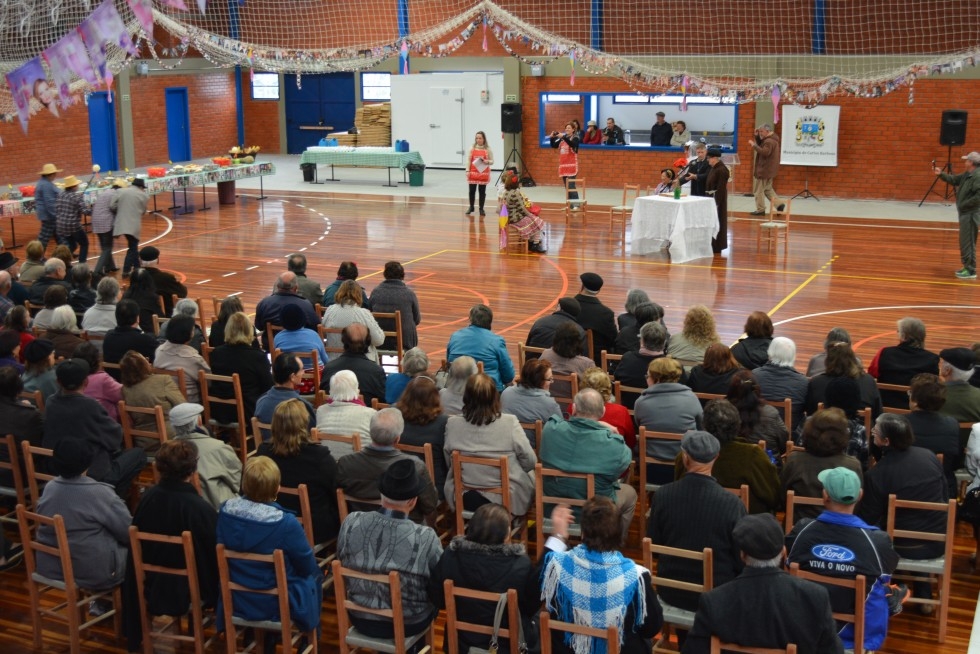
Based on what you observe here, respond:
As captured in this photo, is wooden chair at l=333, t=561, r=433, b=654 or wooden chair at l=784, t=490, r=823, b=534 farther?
wooden chair at l=784, t=490, r=823, b=534

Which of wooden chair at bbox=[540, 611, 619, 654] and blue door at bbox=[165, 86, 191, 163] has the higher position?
blue door at bbox=[165, 86, 191, 163]

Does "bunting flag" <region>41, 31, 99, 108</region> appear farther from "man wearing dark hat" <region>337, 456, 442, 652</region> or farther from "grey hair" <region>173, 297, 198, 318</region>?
"man wearing dark hat" <region>337, 456, 442, 652</region>

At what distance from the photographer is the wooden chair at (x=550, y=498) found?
5.71 m

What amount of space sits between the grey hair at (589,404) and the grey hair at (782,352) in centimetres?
179

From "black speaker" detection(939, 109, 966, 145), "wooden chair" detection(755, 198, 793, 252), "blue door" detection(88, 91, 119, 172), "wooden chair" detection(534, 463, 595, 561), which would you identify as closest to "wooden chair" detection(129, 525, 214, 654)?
"wooden chair" detection(534, 463, 595, 561)

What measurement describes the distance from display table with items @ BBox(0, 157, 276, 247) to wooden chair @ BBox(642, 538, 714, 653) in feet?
44.6

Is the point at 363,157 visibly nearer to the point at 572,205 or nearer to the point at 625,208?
the point at 572,205

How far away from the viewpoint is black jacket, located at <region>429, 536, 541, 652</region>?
4625mm

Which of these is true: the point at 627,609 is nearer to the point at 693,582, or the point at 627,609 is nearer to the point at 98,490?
the point at 693,582

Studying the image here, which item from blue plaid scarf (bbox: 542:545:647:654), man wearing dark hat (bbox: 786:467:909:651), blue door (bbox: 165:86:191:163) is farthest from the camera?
blue door (bbox: 165:86:191:163)

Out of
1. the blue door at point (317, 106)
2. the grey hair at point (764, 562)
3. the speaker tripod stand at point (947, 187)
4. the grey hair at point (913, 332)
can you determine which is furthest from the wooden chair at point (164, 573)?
the blue door at point (317, 106)

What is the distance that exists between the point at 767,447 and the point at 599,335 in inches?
116

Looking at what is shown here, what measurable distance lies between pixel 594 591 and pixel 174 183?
17.1 m

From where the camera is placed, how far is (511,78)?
25.0m
